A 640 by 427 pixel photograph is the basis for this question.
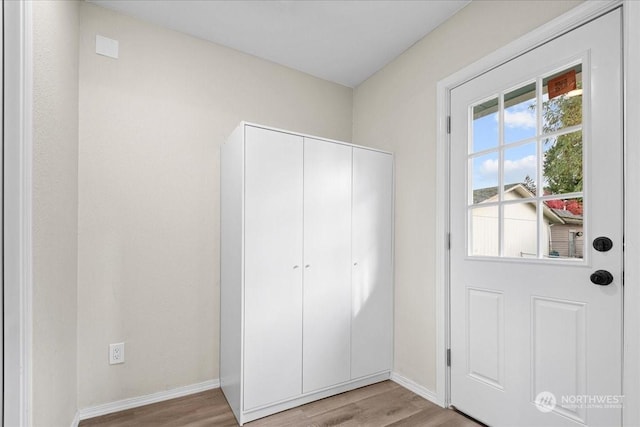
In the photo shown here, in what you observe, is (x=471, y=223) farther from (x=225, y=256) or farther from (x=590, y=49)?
(x=225, y=256)

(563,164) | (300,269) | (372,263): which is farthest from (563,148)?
(300,269)

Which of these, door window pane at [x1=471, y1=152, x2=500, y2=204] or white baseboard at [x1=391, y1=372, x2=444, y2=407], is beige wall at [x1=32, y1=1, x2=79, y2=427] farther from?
door window pane at [x1=471, y1=152, x2=500, y2=204]

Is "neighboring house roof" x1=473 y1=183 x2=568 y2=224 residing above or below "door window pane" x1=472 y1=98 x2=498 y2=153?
below

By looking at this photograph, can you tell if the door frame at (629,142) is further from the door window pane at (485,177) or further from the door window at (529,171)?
the door window pane at (485,177)

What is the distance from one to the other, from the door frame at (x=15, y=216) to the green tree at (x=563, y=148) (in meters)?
2.20

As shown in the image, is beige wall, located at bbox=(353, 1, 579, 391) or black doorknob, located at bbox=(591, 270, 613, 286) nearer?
black doorknob, located at bbox=(591, 270, 613, 286)

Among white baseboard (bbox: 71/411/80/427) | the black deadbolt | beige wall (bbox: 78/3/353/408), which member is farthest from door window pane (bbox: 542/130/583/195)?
white baseboard (bbox: 71/411/80/427)

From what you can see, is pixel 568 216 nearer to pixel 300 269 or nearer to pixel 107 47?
pixel 300 269

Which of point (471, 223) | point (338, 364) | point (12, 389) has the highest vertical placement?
point (471, 223)

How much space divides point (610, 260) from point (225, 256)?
205 centimetres

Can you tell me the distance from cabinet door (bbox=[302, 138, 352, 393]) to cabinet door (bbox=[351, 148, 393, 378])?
7cm

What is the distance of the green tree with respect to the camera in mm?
1526

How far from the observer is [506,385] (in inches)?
69.7

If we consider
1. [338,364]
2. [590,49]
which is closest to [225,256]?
[338,364]
